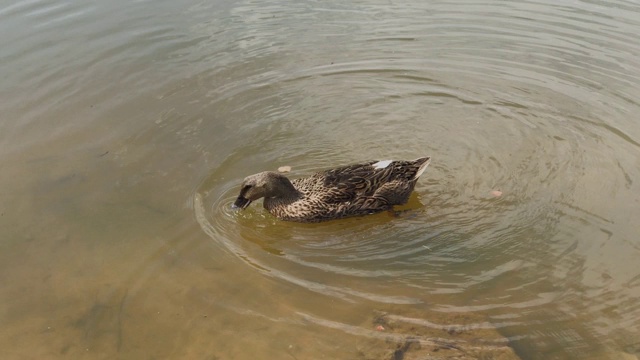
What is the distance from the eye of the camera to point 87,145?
814 centimetres

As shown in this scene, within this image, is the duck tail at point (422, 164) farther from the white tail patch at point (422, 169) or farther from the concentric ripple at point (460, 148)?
the concentric ripple at point (460, 148)

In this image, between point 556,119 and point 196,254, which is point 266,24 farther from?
point 196,254

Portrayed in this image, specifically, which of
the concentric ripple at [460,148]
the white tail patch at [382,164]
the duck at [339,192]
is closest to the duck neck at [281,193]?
the duck at [339,192]

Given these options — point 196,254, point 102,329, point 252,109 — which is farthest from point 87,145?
point 102,329

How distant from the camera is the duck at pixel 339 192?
7.02 meters

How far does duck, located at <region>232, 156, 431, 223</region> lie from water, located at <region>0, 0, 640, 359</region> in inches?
6.3

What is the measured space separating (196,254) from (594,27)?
8243 millimetres

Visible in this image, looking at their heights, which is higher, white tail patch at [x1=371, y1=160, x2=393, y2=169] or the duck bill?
white tail patch at [x1=371, y1=160, x2=393, y2=169]

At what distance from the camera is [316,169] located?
7.90 meters

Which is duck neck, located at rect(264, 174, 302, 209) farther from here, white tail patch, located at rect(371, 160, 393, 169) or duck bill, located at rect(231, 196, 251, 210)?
white tail patch, located at rect(371, 160, 393, 169)

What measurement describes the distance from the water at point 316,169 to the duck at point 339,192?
16 cm

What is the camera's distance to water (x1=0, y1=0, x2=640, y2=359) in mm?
5441

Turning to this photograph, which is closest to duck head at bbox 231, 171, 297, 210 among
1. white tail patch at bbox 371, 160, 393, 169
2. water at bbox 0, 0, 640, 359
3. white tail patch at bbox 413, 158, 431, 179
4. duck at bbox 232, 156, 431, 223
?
duck at bbox 232, 156, 431, 223

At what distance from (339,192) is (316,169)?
0.96 meters
